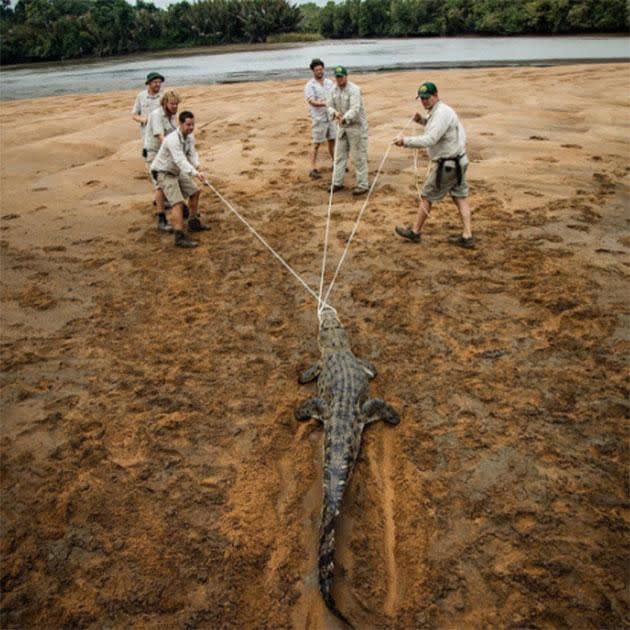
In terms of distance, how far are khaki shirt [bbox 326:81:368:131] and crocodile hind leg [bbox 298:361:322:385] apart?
15.9ft

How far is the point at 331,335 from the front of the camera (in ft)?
14.2

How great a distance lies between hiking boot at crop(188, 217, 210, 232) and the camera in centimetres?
687

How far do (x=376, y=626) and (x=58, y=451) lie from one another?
2.49m

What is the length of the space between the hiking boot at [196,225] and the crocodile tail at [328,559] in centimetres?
507

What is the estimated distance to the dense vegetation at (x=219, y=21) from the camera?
1677 inches

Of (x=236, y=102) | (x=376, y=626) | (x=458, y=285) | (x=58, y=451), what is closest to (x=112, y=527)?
(x=58, y=451)

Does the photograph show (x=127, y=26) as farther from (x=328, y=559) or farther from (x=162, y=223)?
(x=328, y=559)

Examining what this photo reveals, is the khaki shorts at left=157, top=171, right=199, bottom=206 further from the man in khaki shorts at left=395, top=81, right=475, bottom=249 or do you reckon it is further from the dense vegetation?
the dense vegetation

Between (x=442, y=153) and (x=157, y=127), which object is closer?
(x=442, y=153)

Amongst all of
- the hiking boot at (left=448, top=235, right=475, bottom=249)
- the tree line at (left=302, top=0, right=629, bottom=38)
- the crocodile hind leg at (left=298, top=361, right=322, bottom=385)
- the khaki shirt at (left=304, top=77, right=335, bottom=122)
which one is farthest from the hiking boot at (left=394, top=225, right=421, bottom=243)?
the tree line at (left=302, top=0, right=629, bottom=38)

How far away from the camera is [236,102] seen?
1648 cm

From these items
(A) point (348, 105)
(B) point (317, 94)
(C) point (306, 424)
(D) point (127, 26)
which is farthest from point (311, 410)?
(D) point (127, 26)

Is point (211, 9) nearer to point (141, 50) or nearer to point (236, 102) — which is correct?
point (141, 50)

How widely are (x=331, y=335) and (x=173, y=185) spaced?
341 cm
